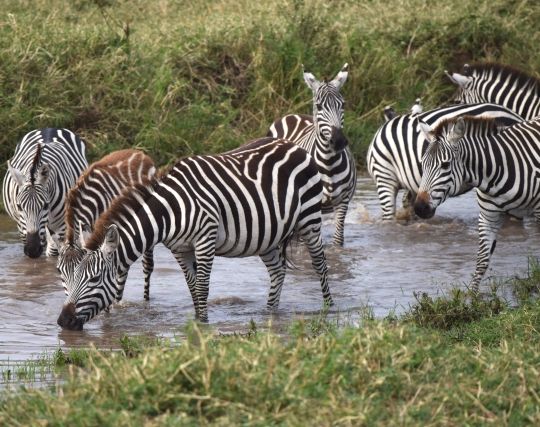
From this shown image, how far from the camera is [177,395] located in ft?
17.4

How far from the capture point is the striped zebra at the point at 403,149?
41.3 feet

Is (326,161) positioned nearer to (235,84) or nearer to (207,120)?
(207,120)

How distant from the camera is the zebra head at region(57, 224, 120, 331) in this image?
8438 mm

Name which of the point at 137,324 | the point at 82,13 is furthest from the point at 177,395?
the point at 82,13

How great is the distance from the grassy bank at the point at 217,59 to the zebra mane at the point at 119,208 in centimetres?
513

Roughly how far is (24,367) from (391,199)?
21.7 feet

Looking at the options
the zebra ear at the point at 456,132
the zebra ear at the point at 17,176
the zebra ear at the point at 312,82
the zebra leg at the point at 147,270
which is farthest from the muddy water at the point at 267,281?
the zebra ear at the point at 312,82

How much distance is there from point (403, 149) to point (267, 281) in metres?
2.81

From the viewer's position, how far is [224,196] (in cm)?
912

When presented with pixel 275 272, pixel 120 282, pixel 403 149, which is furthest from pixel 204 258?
pixel 403 149

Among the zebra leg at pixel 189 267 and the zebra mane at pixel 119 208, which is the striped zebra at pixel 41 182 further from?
the zebra mane at pixel 119 208

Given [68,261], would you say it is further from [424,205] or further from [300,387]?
[300,387]

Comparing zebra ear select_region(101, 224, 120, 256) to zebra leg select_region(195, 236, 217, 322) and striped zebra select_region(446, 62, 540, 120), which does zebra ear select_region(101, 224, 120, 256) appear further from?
striped zebra select_region(446, 62, 540, 120)

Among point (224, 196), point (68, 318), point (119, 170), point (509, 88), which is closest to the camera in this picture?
point (68, 318)
